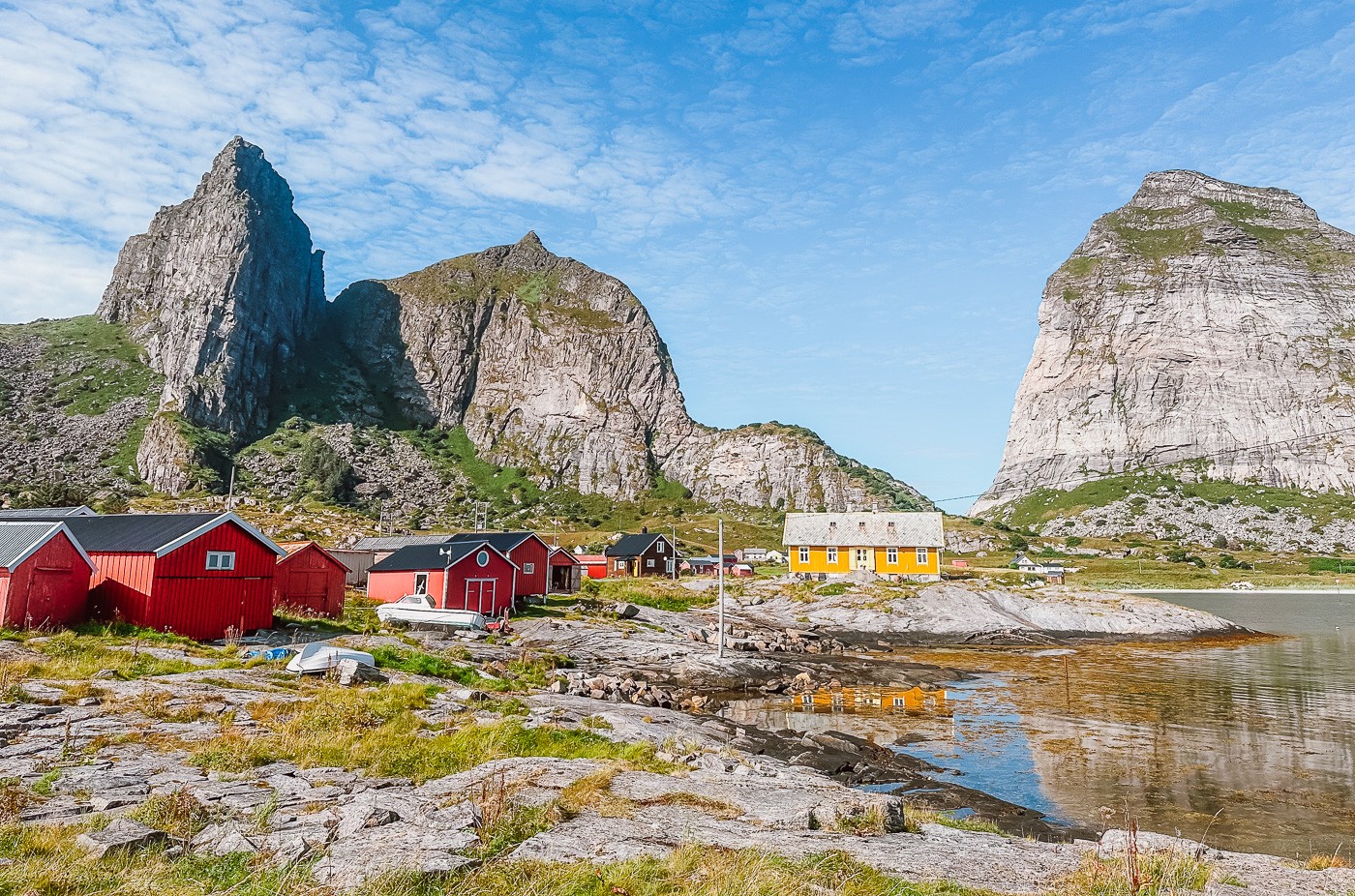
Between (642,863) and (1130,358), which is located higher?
(1130,358)

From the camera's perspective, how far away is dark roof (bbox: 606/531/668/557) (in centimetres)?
8631

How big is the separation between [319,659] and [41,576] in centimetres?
1291

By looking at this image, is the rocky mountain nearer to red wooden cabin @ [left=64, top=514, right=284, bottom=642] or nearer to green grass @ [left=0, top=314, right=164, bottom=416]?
green grass @ [left=0, top=314, right=164, bottom=416]

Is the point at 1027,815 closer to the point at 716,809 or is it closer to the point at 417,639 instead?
the point at 716,809

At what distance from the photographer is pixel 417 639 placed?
3475 centimetres

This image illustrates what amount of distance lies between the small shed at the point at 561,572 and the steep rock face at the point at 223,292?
111424 mm

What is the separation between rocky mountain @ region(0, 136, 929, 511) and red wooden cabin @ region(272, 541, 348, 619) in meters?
102

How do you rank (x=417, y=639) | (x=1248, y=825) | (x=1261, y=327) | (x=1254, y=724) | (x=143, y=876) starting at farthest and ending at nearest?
(x=1261, y=327)
(x=417, y=639)
(x=1254, y=724)
(x=1248, y=825)
(x=143, y=876)

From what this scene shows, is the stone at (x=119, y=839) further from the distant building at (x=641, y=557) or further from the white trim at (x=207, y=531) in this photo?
the distant building at (x=641, y=557)

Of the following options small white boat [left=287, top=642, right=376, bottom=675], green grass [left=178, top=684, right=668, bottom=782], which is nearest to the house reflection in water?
green grass [left=178, top=684, right=668, bottom=782]

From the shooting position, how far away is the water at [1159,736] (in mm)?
17750

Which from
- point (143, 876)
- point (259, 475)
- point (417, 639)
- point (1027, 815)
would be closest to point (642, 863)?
point (143, 876)

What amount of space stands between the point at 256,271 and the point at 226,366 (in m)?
28.5

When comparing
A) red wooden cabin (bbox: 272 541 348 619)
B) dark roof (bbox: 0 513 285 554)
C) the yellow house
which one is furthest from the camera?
the yellow house
